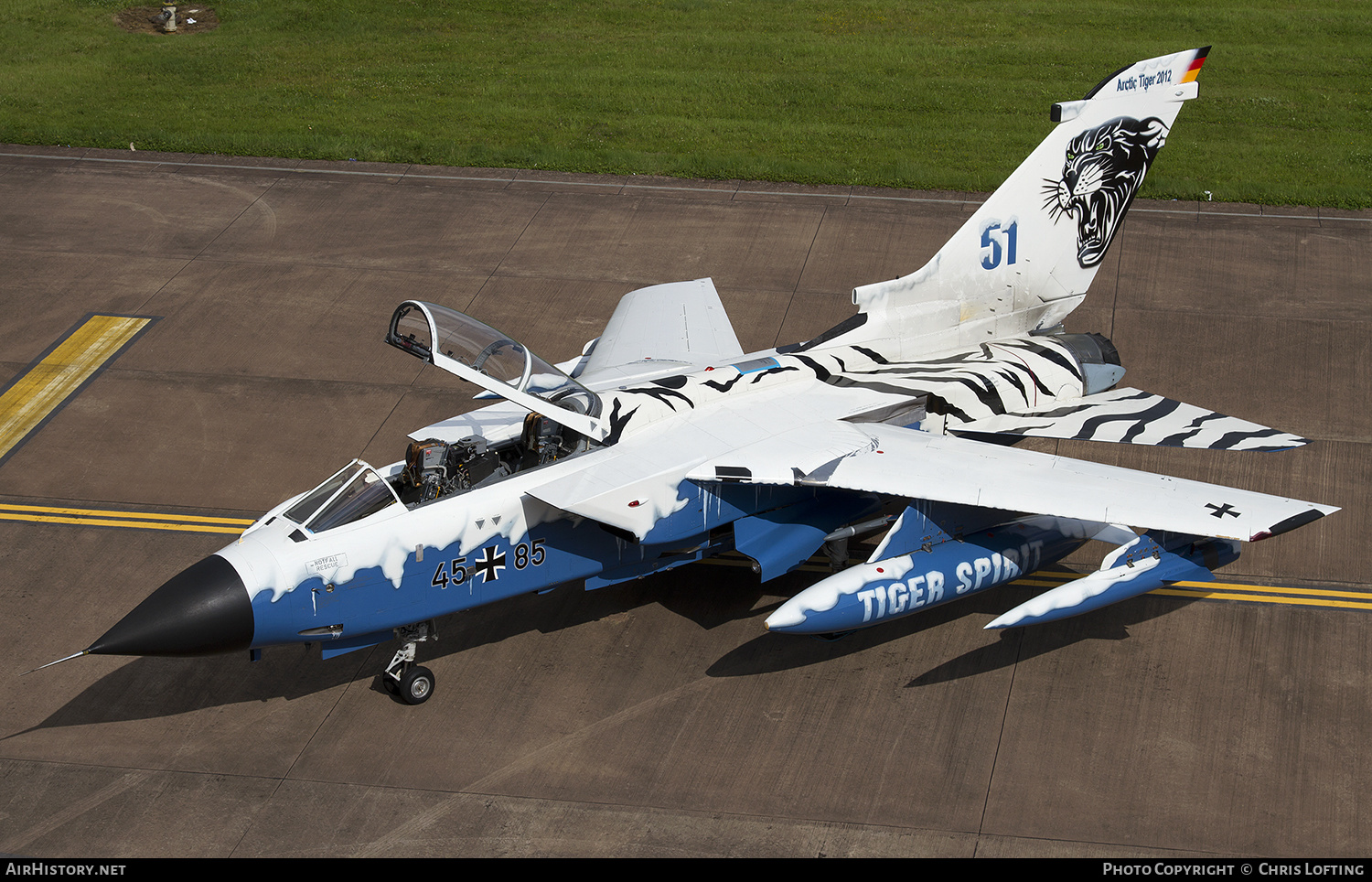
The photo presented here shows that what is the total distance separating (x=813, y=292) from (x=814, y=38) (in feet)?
40.2

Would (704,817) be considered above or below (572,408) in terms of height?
below

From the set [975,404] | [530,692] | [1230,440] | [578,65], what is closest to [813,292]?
[975,404]

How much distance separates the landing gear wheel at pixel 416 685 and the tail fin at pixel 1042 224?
5822 mm

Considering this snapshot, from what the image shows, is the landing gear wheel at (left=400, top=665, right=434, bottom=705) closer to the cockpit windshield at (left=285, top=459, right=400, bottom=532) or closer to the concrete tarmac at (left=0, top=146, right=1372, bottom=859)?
the concrete tarmac at (left=0, top=146, right=1372, bottom=859)

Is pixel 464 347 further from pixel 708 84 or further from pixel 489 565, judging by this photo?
pixel 708 84

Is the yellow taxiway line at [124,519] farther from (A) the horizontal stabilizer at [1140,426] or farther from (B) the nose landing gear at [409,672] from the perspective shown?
(A) the horizontal stabilizer at [1140,426]

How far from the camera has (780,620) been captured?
1205 centimetres

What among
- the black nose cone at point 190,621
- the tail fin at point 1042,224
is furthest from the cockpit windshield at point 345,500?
the tail fin at point 1042,224

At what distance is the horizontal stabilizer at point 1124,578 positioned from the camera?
40.1ft

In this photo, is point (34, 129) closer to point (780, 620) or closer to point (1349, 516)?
point (780, 620)

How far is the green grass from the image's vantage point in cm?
2541

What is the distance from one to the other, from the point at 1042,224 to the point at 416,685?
8.77 m

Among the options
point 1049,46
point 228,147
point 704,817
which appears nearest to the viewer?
point 704,817

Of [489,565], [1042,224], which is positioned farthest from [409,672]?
[1042,224]
